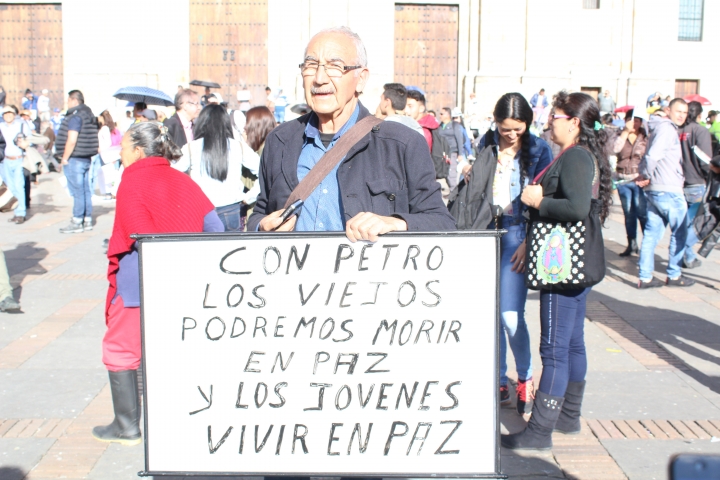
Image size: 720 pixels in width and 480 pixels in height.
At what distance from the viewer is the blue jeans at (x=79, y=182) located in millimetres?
12094

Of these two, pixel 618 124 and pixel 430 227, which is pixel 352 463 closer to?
pixel 430 227

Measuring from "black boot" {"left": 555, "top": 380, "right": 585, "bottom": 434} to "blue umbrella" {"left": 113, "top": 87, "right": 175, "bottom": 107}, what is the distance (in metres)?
7.43

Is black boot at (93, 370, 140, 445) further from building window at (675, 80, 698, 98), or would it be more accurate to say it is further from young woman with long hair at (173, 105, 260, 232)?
building window at (675, 80, 698, 98)

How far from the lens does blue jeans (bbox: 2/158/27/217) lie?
1282cm

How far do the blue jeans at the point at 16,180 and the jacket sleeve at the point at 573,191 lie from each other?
10.5 metres

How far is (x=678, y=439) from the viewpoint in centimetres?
473

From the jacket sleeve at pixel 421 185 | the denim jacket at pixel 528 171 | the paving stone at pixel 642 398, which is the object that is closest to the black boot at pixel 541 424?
the paving stone at pixel 642 398

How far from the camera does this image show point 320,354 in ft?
9.06

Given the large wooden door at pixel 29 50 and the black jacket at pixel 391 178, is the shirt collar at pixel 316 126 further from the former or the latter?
the large wooden door at pixel 29 50

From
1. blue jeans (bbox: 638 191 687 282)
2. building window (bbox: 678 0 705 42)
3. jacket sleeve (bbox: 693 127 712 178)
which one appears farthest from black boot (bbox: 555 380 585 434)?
building window (bbox: 678 0 705 42)

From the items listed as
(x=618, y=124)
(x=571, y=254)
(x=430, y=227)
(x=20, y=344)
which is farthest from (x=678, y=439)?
(x=618, y=124)

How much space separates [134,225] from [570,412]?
270 cm

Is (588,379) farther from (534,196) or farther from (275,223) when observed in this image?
(275,223)

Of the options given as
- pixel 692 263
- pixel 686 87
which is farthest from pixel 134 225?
pixel 686 87
